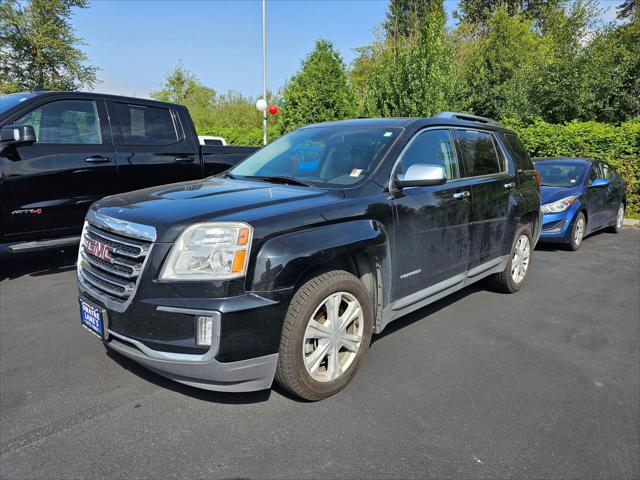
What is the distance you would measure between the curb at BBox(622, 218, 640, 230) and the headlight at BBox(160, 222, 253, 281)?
11038 millimetres

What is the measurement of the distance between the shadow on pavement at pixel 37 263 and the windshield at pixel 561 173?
7.83 m

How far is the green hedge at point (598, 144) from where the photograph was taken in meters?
11.6

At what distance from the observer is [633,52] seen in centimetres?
1582

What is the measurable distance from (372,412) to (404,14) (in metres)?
53.3

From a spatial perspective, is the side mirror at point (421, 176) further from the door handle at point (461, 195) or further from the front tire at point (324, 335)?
the front tire at point (324, 335)

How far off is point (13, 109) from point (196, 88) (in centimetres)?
3984

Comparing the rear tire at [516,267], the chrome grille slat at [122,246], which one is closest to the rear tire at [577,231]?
the rear tire at [516,267]

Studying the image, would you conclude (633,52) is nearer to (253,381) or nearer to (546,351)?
(546,351)

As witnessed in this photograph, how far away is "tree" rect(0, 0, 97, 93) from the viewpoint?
23.3m

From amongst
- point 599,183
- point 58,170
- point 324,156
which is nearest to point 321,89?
point 599,183

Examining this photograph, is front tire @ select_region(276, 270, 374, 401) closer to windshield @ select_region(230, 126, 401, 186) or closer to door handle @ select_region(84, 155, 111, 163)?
windshield @ select_region(230, 126, 401, 186)

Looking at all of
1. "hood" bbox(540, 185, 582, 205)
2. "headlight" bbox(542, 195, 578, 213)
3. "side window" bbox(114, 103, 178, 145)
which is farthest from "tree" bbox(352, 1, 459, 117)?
"side window" bbox(114, 103, 178, 145)

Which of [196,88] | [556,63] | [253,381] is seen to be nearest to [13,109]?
[253,381]

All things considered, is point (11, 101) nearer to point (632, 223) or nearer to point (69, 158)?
point (69, 158)
